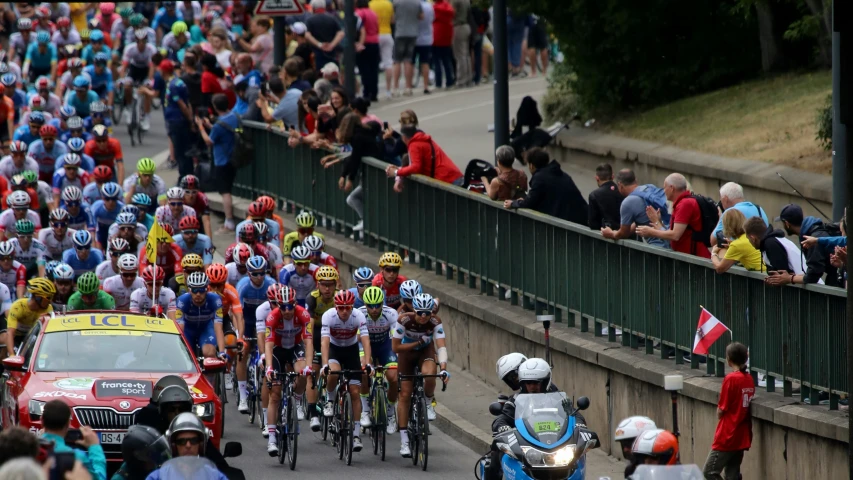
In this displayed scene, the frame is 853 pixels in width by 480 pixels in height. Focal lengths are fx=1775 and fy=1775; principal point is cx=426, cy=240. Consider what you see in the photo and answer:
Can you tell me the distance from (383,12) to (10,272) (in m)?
14.2

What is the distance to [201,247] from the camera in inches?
806

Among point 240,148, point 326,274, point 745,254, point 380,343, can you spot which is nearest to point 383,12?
point 240,148

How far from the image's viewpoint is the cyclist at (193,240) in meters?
20.3

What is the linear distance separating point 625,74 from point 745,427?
13223 mm

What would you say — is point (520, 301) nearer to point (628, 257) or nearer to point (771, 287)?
point (628, 257)

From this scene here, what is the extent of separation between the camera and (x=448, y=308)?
19.8 meters

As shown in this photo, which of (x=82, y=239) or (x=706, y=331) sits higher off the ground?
(x=706, y=331)

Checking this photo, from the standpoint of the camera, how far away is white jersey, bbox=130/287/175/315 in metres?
18.0

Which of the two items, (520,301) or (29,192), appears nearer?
(520,301)

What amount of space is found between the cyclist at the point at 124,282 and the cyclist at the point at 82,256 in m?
1.25

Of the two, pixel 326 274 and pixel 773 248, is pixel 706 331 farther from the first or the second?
pixel 326 274

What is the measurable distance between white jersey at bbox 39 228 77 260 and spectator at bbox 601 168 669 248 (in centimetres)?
781

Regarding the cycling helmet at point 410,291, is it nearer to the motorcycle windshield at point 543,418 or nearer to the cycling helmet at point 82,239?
the motorcycle windshield at point 543,418

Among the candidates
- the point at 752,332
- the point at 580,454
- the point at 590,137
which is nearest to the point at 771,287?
the point at 752,332
